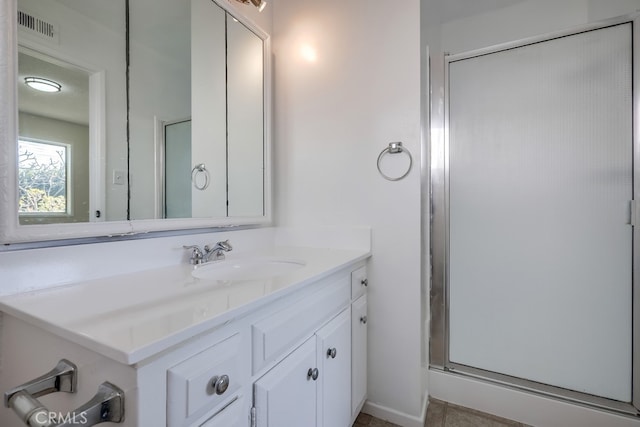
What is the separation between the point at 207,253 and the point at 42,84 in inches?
27.8

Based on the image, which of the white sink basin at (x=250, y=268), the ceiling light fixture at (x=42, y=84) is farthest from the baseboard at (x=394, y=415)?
the ceiling light fixture at (x=42, y=84)

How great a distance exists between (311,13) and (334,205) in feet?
3.44

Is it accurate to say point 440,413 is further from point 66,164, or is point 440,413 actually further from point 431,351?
point 66,164

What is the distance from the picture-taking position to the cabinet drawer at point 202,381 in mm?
508

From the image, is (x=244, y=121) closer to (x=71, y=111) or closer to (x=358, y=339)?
(x=71, y=111)

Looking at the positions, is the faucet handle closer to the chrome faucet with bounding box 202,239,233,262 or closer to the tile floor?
the chrome faucet with bounding box 202,239,233,262

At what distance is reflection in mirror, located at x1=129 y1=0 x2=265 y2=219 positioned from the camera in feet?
3.43

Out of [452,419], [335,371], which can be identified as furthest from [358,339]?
[452,419]

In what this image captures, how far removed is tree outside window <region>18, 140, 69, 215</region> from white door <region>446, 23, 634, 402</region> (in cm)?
173

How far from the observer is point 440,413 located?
1.52 meters

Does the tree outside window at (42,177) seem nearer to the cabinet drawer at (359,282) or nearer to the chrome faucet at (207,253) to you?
the chrome faucet at (207,253)

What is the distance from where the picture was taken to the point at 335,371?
1100 millimetres

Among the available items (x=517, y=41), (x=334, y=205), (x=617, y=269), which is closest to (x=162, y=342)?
(x=334, y=205)

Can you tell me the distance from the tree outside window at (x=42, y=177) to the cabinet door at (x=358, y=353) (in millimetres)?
1095
